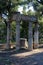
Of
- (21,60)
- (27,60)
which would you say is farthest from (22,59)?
(27,60)

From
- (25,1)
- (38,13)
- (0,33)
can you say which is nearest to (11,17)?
(25,1)

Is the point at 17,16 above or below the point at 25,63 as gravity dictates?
above

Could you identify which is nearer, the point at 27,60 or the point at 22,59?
the point at 27,60

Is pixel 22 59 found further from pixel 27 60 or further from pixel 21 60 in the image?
pixel 27 60

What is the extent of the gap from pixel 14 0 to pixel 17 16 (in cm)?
143

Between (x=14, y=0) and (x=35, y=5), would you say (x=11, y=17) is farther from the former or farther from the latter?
(x=35, y=5)

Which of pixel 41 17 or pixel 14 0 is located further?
pixel 41 17

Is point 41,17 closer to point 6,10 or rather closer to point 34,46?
point 34,46

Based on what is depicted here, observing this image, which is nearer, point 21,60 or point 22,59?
point 21,60

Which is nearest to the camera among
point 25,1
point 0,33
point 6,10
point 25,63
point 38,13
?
point 25,63

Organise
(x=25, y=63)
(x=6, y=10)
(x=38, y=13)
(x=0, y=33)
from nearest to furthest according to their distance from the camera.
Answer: (x=25, y=63) < (x=6, y=10) < (x=38, y=13) < (x=0, y=33)

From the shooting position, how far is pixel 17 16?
60.6 ft

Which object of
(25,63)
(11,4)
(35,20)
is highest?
(11,4)

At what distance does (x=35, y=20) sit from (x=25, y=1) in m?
2.08
